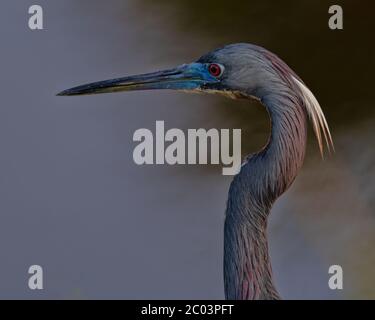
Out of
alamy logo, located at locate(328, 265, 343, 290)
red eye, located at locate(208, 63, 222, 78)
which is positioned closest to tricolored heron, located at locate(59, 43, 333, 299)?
red eye, located at locate(208, 63, 222, 78)

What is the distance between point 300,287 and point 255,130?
2.19 feet

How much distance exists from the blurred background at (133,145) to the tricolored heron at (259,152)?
345mm

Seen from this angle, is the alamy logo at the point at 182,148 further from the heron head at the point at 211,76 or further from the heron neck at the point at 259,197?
the heron neck at the point at 259,197

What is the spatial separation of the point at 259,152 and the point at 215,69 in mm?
363

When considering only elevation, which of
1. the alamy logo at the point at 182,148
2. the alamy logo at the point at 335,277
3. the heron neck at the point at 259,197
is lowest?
the alamy logo at the point at 335,277

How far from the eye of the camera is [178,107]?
13.8 feet

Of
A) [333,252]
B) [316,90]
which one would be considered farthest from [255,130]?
[333,252]

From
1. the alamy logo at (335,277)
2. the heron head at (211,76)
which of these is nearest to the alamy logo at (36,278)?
the heron head at (211,76)

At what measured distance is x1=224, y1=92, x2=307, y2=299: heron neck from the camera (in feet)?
12.2

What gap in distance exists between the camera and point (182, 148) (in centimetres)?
421

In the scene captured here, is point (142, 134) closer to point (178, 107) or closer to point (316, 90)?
point (178, 107)

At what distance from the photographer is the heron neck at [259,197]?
3725mm

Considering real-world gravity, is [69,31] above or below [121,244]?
above

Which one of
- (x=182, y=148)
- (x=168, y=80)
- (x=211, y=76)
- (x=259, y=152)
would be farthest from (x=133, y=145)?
(x=259, y=152)
